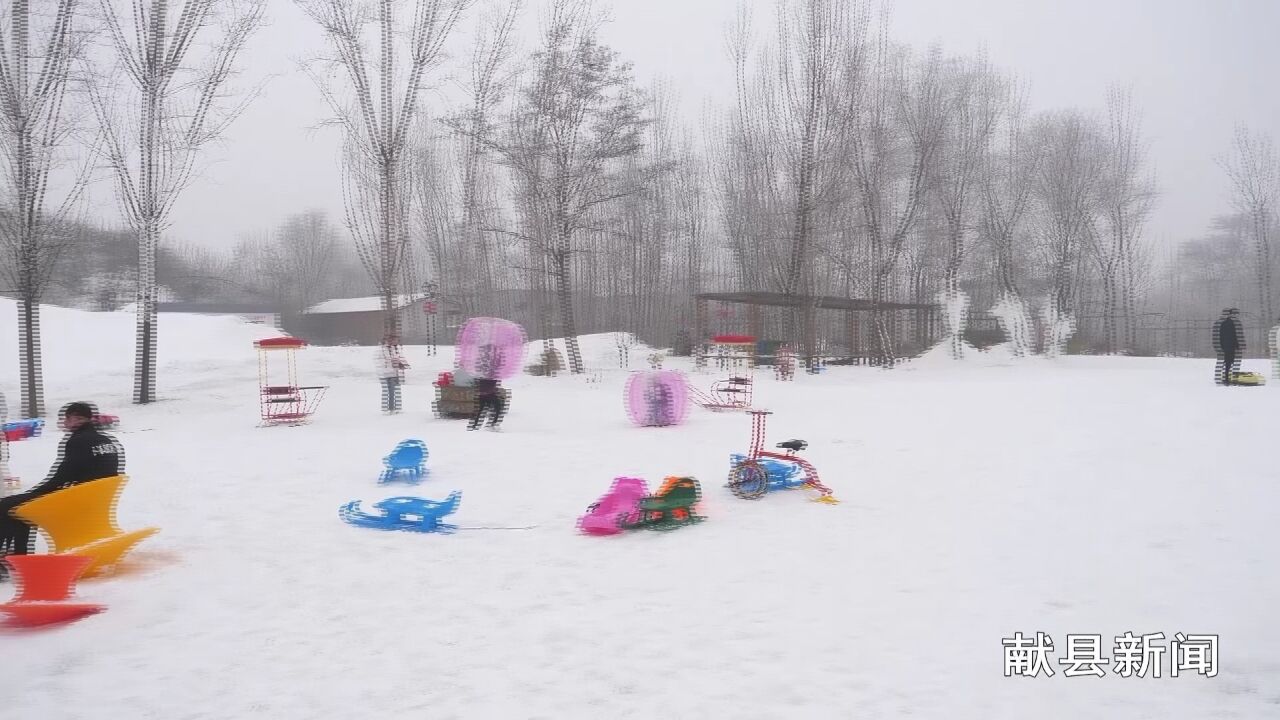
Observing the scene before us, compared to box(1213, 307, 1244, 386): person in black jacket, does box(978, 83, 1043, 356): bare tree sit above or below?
above

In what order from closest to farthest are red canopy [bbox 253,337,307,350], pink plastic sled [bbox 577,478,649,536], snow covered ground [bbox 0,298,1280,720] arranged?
snow covered ground [bbox 0,298,1280,720] → pink plastic sled [bbox 577,478,649,536] → red canopy [bbox 253,337,307,350]

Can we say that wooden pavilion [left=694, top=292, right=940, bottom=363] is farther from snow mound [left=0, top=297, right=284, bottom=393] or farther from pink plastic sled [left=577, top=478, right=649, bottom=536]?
pink plastic sled [left=577, top=478, right=649, bottom=536]

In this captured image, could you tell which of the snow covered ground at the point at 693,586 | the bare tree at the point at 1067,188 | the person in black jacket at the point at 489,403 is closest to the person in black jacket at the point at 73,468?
the snow covered ground at the point at 693,586

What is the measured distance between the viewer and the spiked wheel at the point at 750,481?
23.3 ft

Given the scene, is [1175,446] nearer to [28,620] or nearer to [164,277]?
[28,620]

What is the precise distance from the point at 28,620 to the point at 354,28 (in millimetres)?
18783

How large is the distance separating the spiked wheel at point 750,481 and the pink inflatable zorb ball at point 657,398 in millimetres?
A: 4600

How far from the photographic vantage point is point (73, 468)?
5.06m

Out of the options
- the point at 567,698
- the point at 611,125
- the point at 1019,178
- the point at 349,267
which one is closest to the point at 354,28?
the point at 611,125

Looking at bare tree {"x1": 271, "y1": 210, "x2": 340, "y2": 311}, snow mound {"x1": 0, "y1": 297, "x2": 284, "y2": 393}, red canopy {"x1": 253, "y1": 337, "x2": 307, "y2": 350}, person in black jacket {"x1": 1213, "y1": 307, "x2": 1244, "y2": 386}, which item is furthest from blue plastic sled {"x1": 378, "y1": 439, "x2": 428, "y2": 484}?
bare tree {"x1": 271, "y1": 210, "x2": 340, "y2": 311}

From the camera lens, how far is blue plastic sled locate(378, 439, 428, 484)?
8102 millimetres

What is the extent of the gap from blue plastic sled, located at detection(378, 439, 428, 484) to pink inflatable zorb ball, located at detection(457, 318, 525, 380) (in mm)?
4012

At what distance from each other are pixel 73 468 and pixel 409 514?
2.50 metres

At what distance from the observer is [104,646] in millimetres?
3877
